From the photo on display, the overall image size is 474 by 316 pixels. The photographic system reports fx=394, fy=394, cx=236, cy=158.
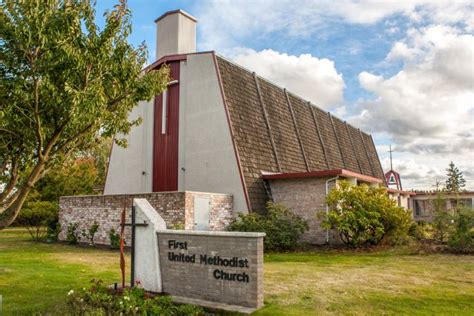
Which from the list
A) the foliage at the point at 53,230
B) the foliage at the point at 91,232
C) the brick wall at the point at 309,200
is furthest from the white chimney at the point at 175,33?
the foliage at the point at 53,230

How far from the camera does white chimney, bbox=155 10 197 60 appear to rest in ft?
63.1

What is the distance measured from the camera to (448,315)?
593 cm

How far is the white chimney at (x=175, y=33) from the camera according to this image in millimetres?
19234

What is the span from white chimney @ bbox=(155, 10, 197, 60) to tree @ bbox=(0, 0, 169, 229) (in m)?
11.4

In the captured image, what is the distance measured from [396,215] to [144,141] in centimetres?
1171

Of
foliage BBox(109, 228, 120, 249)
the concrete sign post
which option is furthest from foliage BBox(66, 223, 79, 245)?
the concrete sign post

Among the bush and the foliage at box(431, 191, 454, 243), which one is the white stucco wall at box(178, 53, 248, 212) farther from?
the foliage at box(431, 191, 454, 243)

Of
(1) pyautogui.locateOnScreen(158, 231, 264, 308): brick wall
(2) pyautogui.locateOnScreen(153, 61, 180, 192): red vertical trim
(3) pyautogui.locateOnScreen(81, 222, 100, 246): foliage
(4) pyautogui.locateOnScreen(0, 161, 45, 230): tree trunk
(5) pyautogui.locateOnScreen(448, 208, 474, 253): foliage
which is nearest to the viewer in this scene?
(1) pyautogui.locateOnScreen(158, 231, 264, 308): brick wall

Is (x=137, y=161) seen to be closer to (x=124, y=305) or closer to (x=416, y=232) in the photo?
(x=416, y=232)

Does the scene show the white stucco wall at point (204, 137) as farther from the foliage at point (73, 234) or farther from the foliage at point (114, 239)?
the foliage at point (73, 234)

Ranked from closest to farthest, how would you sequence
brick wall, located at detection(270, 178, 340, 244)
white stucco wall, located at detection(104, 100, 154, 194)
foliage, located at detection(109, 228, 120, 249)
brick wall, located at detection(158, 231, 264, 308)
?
1. brick wall, located at detection(158, 231, 264, 308)
2. brick wall, located at detection(270, 178, 340, 244)
3. foliage, located at detection(109, 228, 120, 249)
4. white stucco wall, located at detection(104, 100, 154, 194)

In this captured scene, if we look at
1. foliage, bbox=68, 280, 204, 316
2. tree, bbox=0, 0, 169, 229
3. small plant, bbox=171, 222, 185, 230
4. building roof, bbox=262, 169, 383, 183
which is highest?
tree, bbox=0, 0, 169, 229

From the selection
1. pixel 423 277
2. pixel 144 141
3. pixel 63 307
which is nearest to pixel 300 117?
pixel 144 141

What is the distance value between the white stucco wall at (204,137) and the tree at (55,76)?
8.19 meters
